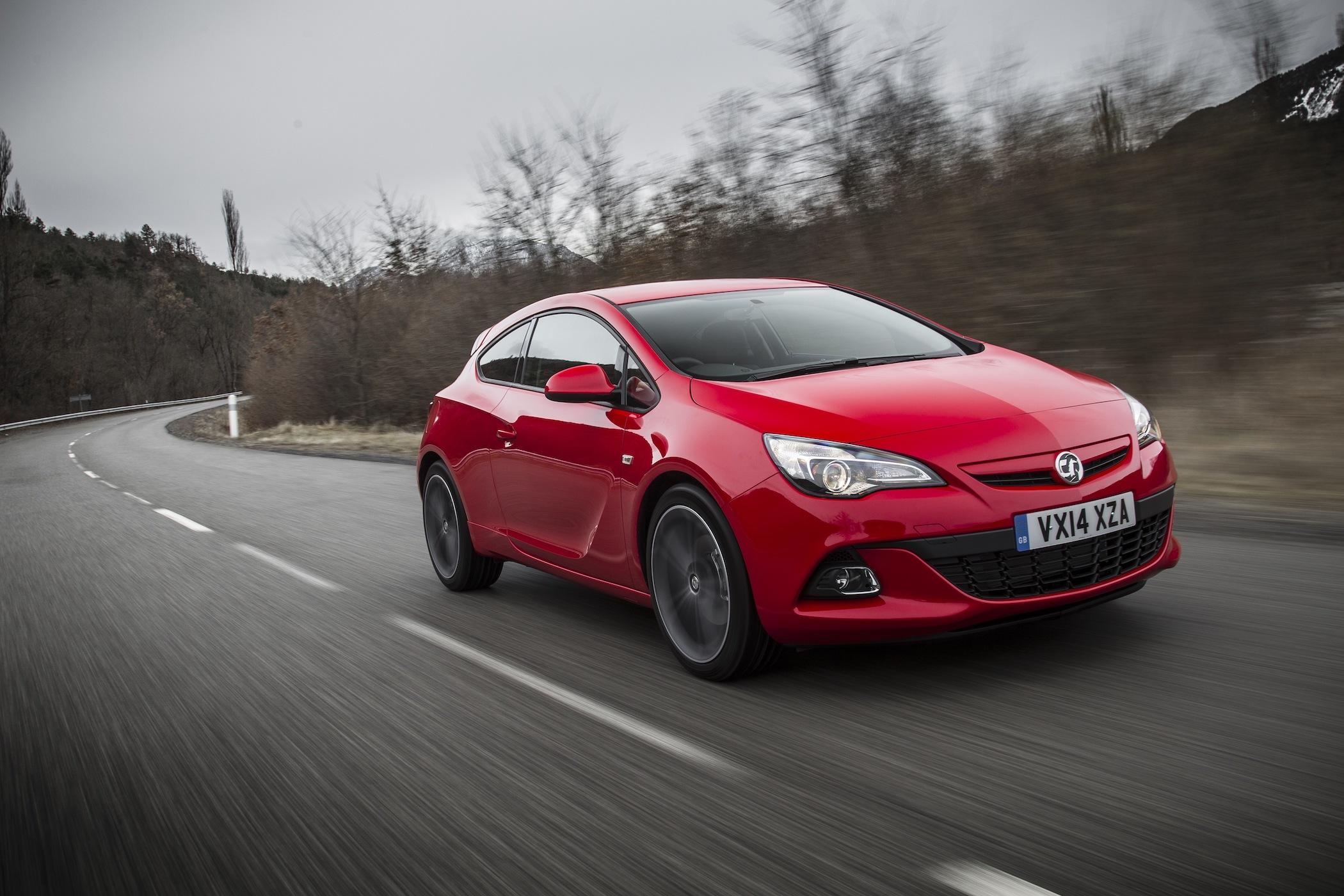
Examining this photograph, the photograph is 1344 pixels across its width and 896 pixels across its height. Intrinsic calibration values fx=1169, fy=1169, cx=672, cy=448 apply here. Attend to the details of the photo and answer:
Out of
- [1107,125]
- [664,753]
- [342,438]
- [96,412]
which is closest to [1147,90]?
[1107,125]

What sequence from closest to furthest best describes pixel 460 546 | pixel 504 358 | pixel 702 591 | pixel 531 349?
1. pixel 702 591
2. pixel 531 349
3. pixel 504 358
4. pixel 460 546

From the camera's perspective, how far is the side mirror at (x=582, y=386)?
480 cm

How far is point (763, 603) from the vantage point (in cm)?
399

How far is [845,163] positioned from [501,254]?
885 centimetres

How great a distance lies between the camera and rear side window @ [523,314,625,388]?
17.0 ft

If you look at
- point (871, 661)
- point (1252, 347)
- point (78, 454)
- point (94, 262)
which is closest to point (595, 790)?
point (871, 661)

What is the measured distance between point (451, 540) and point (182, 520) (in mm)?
5638

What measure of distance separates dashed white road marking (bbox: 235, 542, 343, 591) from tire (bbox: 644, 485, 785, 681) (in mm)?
3104

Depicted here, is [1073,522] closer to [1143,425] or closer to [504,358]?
[1143,425]

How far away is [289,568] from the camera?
7.86m

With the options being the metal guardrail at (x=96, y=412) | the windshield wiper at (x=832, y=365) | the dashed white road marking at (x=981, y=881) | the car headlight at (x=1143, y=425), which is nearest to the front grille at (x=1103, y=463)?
the car headlight at (x=1143, y=425)

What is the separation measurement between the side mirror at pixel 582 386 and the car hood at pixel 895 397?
1.52ft

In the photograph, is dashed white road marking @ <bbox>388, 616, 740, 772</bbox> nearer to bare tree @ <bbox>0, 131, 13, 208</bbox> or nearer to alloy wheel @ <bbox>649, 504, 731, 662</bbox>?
alloy wheel @ <bbox>649, 504, 731, 662</bbox>

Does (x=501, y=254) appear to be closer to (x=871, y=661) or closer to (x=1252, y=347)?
(x=1252, y=347)
